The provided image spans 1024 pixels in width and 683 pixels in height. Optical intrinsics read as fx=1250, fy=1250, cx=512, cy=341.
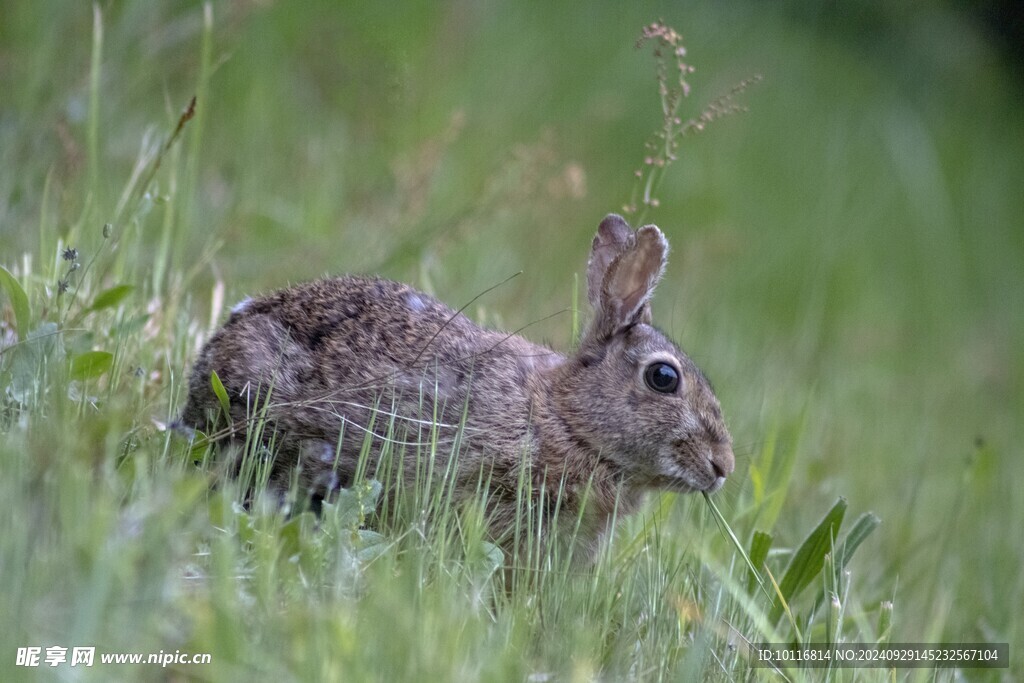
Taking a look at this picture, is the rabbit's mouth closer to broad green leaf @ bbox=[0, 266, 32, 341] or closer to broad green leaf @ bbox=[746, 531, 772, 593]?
broad green leaf @ bbox=[746, 531, 772, 593]

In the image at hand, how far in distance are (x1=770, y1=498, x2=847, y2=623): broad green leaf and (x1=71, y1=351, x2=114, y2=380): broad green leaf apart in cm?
215

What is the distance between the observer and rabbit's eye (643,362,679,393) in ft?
13.4

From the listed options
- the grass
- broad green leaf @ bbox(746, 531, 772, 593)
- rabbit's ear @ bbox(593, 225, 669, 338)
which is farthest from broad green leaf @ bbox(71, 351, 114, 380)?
→ broad green leaf @ bbox(746, 531, 772, 593)

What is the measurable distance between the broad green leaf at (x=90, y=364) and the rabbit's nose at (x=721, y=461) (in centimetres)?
187

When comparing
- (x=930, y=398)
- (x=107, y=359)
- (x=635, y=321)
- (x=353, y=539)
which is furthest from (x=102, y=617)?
(x=930, y=398)

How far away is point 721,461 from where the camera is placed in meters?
3.99

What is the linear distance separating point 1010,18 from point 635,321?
12.1 m

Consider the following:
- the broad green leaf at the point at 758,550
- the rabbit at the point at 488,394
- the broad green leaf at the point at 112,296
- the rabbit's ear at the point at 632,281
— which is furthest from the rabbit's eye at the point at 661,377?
the broad green leaf at the point at 112,296

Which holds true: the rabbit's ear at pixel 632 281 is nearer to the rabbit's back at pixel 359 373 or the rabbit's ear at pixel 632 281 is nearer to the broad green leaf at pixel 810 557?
the rabbit's back at pixel 359 373

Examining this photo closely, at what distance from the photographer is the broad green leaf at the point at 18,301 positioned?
351cm

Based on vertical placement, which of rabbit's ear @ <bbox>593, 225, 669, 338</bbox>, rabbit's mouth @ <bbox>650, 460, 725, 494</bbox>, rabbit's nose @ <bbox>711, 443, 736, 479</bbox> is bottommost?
rabbit's mouth @ <bbox>650, 460, 725, 494</bbox>

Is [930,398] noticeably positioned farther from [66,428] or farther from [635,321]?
[66,428]

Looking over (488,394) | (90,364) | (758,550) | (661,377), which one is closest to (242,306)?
(90,364)

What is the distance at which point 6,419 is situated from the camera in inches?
126
